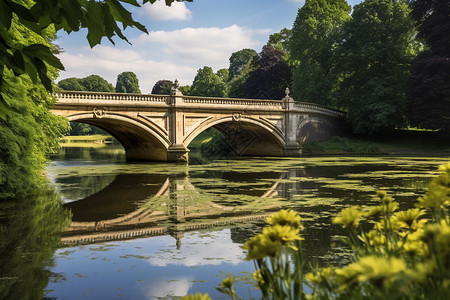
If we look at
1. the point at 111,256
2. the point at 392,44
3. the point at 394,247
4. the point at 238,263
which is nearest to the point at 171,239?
the point at 111,256

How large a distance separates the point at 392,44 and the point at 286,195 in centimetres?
2462

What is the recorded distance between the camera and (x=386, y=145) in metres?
29.5

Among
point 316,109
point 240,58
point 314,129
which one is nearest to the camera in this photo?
point 314,129

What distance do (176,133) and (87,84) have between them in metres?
64.0

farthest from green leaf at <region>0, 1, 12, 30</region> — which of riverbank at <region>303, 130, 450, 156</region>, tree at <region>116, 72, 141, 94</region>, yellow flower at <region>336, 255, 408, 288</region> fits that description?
tree at <region>116, 72, 141, 94</region>

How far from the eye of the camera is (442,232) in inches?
39.3

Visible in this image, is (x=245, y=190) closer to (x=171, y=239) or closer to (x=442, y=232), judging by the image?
(x=171, y=239)

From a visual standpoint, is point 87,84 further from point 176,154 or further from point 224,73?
point 176,154

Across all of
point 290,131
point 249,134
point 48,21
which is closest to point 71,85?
point 249,134

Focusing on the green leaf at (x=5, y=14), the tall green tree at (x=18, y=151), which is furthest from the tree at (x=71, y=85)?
the green leaf at (x=5, y=14)

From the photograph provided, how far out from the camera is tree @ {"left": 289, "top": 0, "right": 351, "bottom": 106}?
3403cm

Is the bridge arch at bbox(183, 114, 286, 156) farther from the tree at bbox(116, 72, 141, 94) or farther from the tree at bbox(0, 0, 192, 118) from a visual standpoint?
the tree at bbox(116, 72, 141, 94)

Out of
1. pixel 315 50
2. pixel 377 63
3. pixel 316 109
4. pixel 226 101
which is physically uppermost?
pixel 315 50

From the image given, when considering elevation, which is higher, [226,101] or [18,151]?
[226,101]
